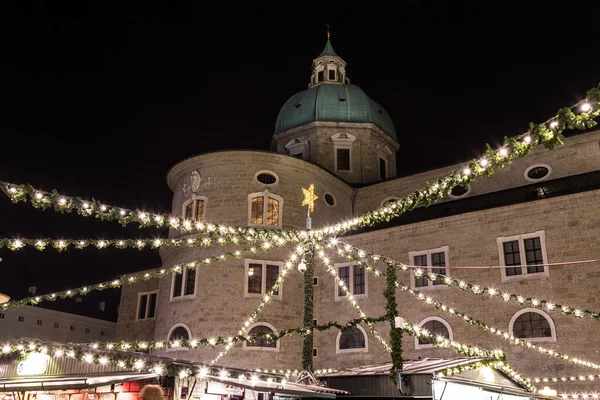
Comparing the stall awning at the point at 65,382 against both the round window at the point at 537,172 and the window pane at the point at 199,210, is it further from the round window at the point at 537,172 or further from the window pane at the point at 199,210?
the round window at the point at 537,172

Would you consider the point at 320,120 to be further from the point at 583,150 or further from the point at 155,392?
the point at 155,392

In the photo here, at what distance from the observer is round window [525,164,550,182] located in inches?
967

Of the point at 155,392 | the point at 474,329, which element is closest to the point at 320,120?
the point at 474,329

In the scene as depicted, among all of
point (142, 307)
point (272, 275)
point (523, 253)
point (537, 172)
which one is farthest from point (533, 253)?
point (142, 307)

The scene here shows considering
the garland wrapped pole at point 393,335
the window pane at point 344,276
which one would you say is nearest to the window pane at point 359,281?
the window pane at point 344,276

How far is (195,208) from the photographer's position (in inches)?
984

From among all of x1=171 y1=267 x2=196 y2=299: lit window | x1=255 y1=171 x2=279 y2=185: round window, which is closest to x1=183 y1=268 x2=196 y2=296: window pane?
x1=171 y1=267 x2=196 y2=299: lit window

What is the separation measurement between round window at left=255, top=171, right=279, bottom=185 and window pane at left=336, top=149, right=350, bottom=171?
23.4 feet

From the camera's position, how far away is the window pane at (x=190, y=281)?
23.8 meters

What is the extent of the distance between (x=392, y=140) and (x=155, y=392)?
30.2 meters

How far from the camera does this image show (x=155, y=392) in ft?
18.5

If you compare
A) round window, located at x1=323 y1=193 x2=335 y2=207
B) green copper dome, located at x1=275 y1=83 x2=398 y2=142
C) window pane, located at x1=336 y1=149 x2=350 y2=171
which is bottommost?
round window, located at x1=323 y1=193 x2=335 y2=207

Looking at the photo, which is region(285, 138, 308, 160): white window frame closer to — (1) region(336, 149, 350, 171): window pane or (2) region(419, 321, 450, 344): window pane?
(1) region(336, 149, 350, 171): window pane

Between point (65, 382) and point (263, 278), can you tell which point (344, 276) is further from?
point (65, 382)
